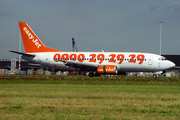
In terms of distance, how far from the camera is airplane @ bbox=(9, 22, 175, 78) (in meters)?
44.5

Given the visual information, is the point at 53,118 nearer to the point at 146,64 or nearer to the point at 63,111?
the point at 63,111

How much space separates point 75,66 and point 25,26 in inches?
505

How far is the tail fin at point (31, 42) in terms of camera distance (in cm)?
4981

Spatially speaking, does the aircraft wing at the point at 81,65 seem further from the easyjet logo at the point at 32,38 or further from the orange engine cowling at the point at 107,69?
the easyjet logo at the point at 32,38

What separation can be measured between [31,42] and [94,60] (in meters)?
12.2

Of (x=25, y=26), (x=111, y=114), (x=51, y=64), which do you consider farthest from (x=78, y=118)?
(x=25, y=26)

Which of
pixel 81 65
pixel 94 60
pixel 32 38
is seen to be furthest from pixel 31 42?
pixel 94 60

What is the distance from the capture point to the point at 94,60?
152ft

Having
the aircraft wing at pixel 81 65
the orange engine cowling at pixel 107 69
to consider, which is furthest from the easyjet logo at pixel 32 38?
the orange engine cowling at pixel 107 69

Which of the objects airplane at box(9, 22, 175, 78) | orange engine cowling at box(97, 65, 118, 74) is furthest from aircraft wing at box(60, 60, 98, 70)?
orange engine cowling at box(97, 65, 118, 74)

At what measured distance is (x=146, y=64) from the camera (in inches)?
1759

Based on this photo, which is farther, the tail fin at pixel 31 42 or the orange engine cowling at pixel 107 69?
the tail fin at pixel 31 42

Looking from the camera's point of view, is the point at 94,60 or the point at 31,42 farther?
the point at 31,42

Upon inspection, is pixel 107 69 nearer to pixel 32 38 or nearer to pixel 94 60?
pixel 94 60
